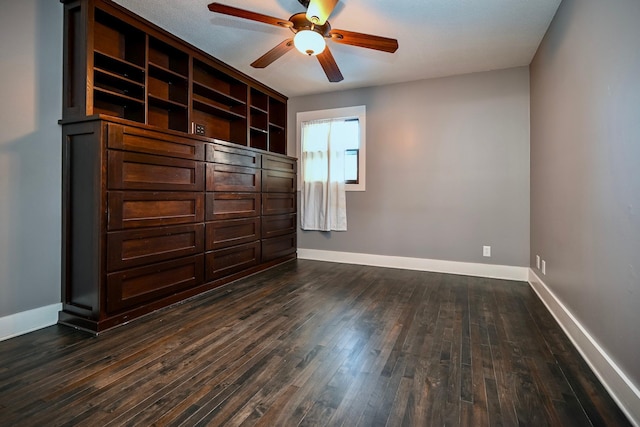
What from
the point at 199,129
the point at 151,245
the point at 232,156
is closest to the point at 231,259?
the point at 151,245

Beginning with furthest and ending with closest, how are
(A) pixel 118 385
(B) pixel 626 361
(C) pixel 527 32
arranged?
1. (C) pixel 527 32
2. (A) pixel 118 385
3. (B) pixel 626 361

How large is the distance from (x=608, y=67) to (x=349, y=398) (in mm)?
2118

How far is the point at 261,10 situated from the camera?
248cm

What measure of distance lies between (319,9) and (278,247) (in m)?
2.90

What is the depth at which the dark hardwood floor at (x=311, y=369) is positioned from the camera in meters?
1.33

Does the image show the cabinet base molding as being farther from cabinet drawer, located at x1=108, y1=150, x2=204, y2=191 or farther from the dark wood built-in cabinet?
cabinet drawer, located at x1=108, y1=150, x2=204, y2=191

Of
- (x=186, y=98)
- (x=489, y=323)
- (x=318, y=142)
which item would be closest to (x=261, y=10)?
(x=186, y=98)

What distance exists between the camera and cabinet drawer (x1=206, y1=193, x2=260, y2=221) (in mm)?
3041

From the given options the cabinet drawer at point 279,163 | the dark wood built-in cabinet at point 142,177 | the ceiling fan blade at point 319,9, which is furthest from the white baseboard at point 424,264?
the ceiling fan blade at point 319,9

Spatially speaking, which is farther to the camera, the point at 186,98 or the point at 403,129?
the point at 403,129

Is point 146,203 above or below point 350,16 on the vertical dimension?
below

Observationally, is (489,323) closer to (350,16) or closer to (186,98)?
(350,16)

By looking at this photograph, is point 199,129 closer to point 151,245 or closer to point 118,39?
point 118,39

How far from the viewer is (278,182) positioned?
4188mm
